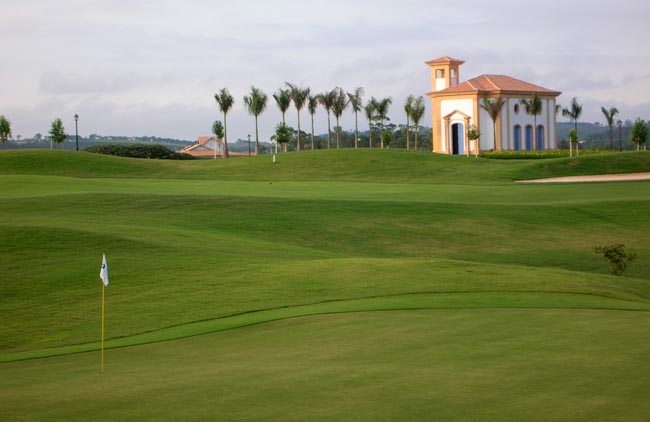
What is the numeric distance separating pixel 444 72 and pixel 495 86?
7.69m

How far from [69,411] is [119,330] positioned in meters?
5.42

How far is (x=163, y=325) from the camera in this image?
13766 millimetres

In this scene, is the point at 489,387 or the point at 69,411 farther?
the point at 489,387

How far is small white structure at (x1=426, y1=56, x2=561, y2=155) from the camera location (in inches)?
3268

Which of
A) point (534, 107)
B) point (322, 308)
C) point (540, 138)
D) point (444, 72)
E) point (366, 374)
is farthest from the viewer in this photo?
point (444, 72)

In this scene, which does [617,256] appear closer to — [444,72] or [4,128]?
[4,128]

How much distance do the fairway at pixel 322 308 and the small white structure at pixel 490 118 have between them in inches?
1823

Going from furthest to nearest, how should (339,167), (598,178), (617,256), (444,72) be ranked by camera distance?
(444,72) < (339,167) < (598,178) < (617,256)

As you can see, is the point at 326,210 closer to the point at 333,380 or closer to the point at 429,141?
the point at 333,380

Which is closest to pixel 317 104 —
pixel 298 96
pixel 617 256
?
pixel 298 96

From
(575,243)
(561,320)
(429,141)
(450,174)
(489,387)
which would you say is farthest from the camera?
(429,141)

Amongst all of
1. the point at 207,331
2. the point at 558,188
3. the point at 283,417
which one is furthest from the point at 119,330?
the point at 558,188

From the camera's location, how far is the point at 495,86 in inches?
3319

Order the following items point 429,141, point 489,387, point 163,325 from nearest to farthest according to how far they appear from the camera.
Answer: point 489,387, point 163,325, point 429,141
